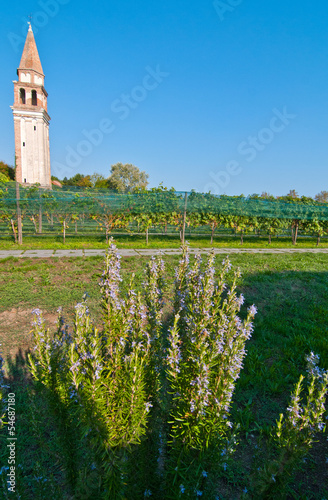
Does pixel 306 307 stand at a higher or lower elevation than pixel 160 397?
lower

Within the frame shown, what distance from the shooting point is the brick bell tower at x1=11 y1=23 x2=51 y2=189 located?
153 ft

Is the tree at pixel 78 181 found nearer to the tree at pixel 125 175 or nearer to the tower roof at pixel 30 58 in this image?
the tree at pixel 125 175

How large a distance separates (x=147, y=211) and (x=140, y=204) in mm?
486

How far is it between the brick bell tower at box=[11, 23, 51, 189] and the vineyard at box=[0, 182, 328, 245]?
3590cm

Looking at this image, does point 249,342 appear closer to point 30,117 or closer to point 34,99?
point 30,117

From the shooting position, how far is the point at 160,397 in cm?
198

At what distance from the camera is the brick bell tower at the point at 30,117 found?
153 ft

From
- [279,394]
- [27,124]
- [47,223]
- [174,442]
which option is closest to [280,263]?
[279,394]

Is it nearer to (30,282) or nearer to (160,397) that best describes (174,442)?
(160,397)

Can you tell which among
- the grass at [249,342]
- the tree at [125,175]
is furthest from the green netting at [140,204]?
the tree at [125,175]

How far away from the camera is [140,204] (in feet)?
43.7

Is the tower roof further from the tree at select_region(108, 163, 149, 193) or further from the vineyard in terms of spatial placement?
the vineyard

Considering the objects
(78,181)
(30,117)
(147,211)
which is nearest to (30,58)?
(30,117)

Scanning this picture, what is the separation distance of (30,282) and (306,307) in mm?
5818
